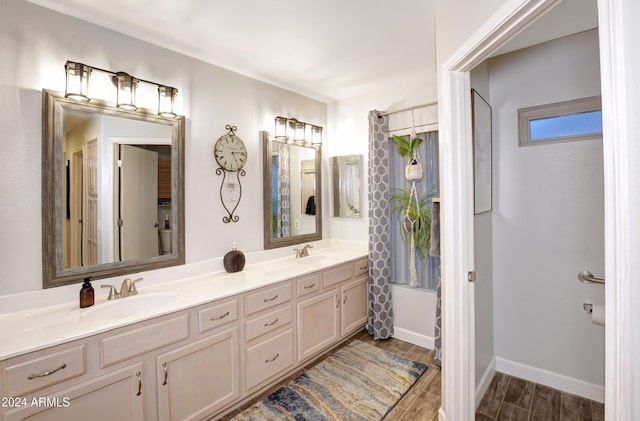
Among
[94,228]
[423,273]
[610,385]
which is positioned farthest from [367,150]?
[610,385]

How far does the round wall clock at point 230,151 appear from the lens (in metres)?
2.47

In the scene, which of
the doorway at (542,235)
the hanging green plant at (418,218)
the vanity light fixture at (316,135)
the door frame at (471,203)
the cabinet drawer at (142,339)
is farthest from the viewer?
the vanity light fixture at (316,135)

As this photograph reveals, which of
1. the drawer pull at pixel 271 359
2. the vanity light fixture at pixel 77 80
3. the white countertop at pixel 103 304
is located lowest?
the drawer pull at pixel 271 359

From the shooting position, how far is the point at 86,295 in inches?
67.8

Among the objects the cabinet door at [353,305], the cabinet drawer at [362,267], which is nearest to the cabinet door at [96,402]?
the cabinet door at [353,305]

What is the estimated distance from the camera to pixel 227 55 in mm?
2391

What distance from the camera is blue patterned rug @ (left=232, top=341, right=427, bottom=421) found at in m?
1.96

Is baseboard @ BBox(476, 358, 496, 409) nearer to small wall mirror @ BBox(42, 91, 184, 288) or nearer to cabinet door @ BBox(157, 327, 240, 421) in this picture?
cabinet door @ BBox(157, 327, 240, 421)

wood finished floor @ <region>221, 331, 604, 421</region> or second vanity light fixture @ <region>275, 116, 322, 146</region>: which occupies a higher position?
second vanity light fixture @ <region>275, 116, 322, 146</region>

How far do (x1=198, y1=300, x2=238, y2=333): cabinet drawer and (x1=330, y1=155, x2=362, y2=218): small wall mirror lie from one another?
1.75 meters

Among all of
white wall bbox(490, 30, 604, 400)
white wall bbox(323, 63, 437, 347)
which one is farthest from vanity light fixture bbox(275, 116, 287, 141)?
white wall bbox(490, 30, 604, 400)

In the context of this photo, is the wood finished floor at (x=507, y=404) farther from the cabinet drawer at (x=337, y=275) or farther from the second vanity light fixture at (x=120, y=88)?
Answer: the second vanity light fixture at (x=120, y=88)

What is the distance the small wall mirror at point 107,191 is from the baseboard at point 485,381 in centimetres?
231

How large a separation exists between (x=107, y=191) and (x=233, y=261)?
3.30 feet
